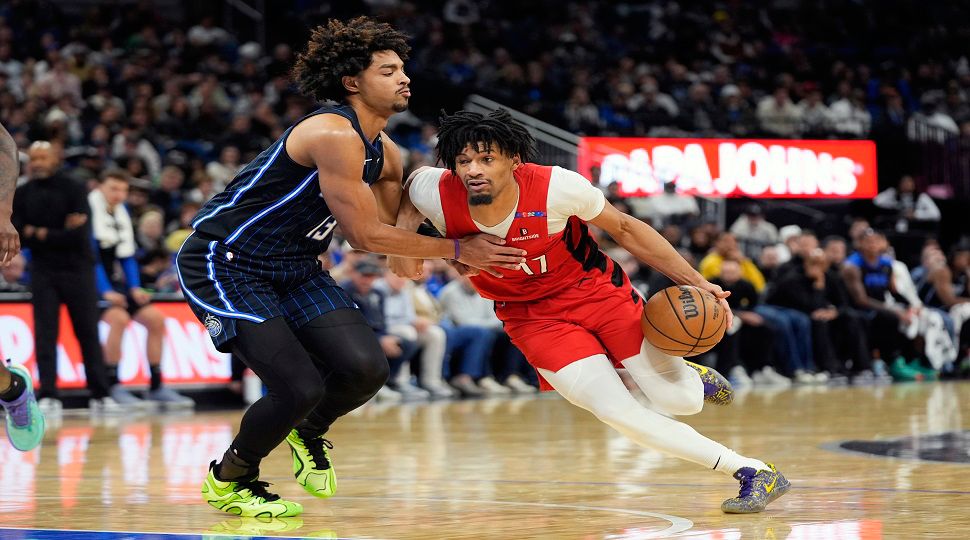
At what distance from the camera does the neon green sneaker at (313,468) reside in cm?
526

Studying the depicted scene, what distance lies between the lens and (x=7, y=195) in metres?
5.37

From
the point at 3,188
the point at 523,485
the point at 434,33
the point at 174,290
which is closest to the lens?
the point at 3,188

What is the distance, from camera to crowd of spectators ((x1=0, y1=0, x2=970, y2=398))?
12.8 metres

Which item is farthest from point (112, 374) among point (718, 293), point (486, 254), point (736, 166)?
point (736, 166)

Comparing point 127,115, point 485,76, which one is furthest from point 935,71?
point 127,115

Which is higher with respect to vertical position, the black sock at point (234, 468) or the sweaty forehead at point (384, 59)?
the sweaty forehead at point (384, 59)

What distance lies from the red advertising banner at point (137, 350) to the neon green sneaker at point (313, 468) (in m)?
5.78

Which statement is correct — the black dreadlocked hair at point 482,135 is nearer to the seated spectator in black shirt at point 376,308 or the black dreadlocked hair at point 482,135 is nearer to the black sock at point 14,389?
the black sock at point 14,389

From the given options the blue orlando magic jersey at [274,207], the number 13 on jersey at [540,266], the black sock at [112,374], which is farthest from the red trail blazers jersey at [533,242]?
the black sock at [112,374]

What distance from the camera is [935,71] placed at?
22844 mm

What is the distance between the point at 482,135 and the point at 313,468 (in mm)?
1421

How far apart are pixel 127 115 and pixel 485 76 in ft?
20.6

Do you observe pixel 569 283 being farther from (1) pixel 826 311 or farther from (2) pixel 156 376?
(1) pixel 826 311

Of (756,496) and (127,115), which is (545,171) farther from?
(127,115)
